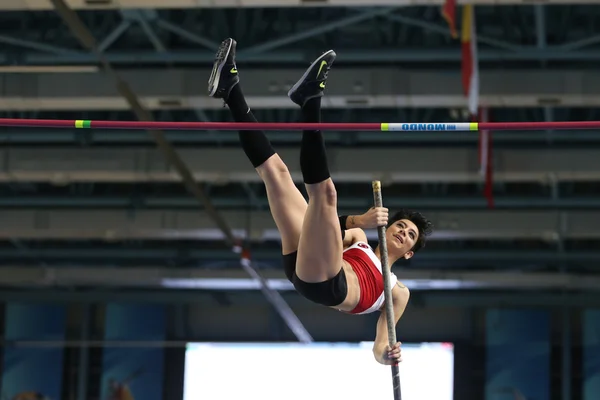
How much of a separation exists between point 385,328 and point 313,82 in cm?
127

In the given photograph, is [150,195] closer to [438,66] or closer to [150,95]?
[150,95]

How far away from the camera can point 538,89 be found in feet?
26.9

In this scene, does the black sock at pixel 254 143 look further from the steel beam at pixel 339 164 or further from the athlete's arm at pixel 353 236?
the steel beam at pixel 339 164

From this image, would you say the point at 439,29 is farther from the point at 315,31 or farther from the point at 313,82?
the point at 313,82

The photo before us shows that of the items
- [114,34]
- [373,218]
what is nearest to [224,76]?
[373,218]

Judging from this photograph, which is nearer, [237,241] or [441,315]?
[237,241]

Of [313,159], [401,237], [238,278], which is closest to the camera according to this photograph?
[313,159]

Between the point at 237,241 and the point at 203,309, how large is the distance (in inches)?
162

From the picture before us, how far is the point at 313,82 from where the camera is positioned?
14.4 feet

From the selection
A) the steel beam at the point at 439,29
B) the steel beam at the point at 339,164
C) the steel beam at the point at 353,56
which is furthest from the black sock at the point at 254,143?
the steel beam at the point at 339,164

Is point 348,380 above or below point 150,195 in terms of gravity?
below

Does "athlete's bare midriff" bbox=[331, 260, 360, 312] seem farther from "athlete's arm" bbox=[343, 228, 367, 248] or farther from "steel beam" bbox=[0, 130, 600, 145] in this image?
"steel beam" bbox=[0, 130, 600, 145]

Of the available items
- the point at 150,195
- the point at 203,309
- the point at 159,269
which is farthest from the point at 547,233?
the point at 203,309

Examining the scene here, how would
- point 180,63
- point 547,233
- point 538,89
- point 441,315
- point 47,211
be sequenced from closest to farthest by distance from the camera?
point 538,89 → point 180,63 → point 547,233 → point 47,211 → point 441,315
